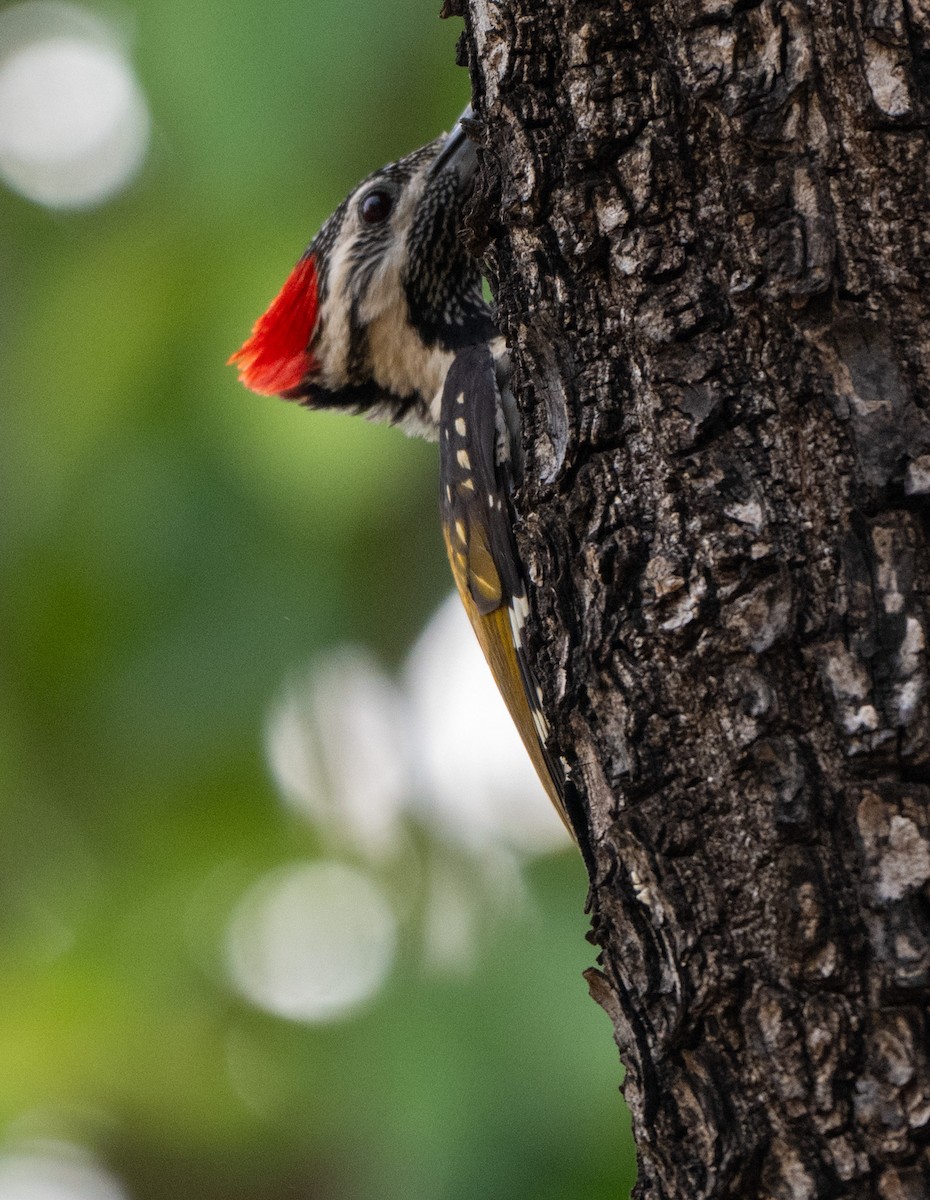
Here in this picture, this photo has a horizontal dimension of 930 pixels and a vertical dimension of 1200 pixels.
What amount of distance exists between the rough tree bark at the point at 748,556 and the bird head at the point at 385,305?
6.64 ft

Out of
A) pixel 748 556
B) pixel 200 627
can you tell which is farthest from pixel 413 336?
pixel 748 556

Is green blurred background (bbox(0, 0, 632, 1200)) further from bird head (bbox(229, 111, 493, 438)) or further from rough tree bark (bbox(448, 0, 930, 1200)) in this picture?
rough tree bark (bbox(448, 0, 930, 1200))

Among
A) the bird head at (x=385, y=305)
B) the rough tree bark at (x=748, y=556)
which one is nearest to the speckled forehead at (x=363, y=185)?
the bird head at (x=385, y=305)

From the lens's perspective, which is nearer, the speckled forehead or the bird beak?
the bird beak

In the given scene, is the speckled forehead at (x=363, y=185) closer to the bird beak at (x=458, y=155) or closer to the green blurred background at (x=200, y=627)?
the bird beak at (x=458, y=155)

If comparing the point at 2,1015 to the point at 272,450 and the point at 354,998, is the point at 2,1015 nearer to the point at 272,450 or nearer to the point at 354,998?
the point at 354,998

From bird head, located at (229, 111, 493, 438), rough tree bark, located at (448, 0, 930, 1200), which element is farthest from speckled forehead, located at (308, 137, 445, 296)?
rough tree bark, located at (448, 0, 930, 1200)

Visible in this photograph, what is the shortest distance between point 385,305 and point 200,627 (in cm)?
217

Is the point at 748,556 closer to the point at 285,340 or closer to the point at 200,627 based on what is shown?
the point at 285,340

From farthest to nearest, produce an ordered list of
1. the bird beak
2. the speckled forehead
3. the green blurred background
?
the green blurred background → the speckled forehead → the bird beak

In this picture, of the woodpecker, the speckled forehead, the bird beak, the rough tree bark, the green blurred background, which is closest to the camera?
the rough tree bark

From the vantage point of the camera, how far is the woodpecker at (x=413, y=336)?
308 cm

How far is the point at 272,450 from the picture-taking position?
5047 millimetres

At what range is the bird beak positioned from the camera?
3.31 metres
